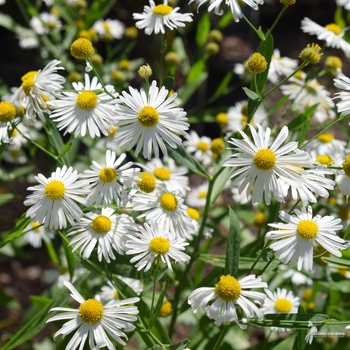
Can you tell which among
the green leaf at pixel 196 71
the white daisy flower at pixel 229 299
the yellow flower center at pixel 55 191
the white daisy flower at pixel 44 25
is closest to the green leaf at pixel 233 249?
the white daisy flower at pixel 229 299

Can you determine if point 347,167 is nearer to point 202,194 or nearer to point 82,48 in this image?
point 82,48

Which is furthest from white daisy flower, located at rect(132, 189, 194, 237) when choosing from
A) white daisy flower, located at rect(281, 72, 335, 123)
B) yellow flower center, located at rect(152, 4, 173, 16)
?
white daisy flower, located at rect(281, 72, 335, 123)

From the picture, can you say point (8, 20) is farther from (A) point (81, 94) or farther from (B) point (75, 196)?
(B) point (75, 196)

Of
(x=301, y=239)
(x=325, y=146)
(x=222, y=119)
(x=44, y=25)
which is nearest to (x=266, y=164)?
(x=301, y=239)

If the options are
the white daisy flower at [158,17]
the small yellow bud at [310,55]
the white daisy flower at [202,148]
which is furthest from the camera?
the white daisy flower at [202,148]

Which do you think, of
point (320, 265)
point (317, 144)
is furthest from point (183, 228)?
point (317, 144)

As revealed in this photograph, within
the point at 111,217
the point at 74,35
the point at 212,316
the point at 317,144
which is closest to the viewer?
the point at 212,316

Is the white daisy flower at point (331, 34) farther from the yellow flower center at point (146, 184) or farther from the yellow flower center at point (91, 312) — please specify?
the yellow flower center at point (91, 312)
